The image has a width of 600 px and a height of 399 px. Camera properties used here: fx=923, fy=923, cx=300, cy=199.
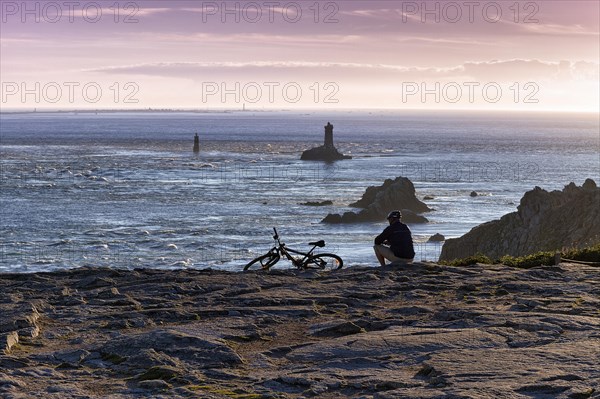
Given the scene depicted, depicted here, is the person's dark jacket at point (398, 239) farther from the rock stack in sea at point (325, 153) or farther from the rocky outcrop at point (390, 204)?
the rock stack in sea at point (325, 153)

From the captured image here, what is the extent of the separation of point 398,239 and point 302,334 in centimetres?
635

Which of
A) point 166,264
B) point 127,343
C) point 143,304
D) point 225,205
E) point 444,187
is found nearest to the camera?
point 127,343

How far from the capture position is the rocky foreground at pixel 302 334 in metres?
10.6

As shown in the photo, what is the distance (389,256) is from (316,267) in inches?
63.0

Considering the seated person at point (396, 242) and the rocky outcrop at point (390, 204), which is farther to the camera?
the rocky outcrop at point (390, 204)

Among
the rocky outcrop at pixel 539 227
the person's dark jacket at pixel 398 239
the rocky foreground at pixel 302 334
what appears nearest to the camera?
the rocky foreground at pixel 302 334

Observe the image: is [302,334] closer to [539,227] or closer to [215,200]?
[539,227]

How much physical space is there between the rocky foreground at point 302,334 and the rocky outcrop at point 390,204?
48.0 metres

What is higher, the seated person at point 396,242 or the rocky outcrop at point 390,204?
the seated person at point 396,242

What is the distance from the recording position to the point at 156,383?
10.8 meters

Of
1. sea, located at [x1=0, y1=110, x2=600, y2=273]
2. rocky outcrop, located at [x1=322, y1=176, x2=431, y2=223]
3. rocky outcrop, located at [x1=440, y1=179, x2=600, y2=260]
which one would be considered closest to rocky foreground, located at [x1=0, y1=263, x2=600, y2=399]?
rocky outcrop, located at [x1=440, y1=179, x2=600, y2=260]

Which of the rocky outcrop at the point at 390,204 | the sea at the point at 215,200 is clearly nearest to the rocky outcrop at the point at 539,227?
the sea at the point at 215,200

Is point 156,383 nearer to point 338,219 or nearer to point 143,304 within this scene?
point 143,304

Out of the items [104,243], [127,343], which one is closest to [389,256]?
[127,343]
